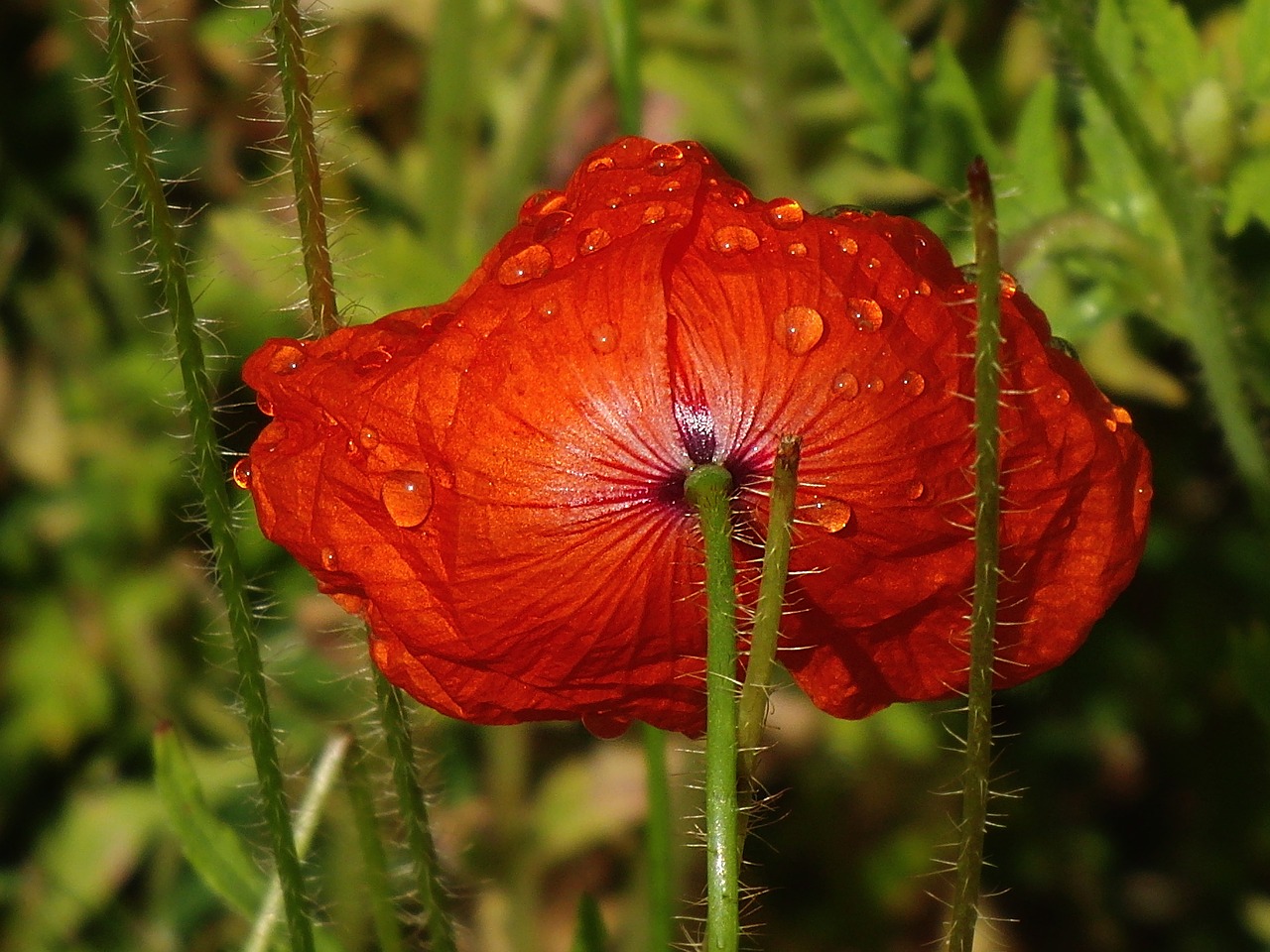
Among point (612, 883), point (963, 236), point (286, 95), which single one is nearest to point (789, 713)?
point (612, 883)

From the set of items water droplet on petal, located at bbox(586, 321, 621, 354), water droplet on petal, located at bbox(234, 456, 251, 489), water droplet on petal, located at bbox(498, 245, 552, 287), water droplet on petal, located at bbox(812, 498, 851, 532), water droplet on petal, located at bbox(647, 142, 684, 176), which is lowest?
water droplet on petal, located at bbox(234, 456, 251, 489)

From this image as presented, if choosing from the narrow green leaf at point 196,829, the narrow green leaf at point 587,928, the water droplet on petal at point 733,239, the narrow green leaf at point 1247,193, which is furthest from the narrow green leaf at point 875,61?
the narrow green leaf at point 196,829

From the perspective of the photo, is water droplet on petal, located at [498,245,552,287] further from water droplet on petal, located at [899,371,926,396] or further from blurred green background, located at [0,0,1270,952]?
blurred green background, located at [0,0,1270,952]

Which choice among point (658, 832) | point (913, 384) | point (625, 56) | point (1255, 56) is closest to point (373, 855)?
point (658, 832)

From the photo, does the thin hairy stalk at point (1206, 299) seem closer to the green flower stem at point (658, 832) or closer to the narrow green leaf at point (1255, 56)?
the narrow green leaf at point (1255, 56)

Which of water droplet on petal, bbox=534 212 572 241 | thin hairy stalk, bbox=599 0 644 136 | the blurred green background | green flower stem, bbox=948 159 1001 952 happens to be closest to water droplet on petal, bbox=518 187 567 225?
water droplet on petal, bbox=534 212 572 241

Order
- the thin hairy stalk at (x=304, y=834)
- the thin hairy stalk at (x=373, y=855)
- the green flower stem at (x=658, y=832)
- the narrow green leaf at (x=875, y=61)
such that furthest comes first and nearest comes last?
the narrow green leaf at (x=875, y=61)
the green flower stem at (x=658, y=832)
the thin hairy stalk at (x=304, y=834)
the thin hairy stalk at (x=373, y=855)

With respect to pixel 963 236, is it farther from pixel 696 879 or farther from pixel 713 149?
pixel 696 879
